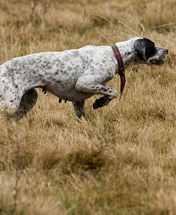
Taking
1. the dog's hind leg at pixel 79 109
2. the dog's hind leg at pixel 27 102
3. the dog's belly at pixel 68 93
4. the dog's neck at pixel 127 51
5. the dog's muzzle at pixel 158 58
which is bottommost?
the dog's hind leg at pixel 79 109

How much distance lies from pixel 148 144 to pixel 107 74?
0.90 m

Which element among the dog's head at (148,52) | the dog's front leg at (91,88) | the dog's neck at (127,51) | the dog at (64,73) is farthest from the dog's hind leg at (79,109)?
the dog's head at (148,52)

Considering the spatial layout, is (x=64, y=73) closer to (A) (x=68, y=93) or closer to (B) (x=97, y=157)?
(A) (x=68, y=93)

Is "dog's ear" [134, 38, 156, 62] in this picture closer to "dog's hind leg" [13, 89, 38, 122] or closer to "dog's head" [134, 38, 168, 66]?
"dog's head" [134, 38, 168, 66]

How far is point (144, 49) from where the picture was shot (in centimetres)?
412

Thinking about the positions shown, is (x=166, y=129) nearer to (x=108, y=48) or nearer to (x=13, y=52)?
(x=108, y=48)

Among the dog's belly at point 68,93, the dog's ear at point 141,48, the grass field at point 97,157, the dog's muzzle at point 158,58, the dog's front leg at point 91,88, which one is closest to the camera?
the grass field at point 97,157

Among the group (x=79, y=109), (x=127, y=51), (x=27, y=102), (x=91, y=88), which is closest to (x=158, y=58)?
(x=127, y=51)

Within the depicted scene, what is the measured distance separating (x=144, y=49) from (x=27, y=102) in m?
1.40

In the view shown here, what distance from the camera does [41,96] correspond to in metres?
5.08

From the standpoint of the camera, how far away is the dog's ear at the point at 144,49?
13.4 feet

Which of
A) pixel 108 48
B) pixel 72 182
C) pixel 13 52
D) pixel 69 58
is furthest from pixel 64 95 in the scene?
pixel 13 52

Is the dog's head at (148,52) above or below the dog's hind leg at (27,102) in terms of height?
above

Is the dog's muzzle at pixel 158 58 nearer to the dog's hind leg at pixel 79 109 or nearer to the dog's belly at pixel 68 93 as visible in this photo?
the dog's belly at pixel 68 93
